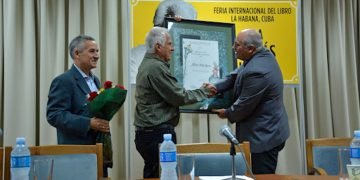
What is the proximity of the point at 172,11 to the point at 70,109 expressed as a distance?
129cm

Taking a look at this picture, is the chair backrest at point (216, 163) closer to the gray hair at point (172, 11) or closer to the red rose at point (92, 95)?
the red rose at point (92, 95)

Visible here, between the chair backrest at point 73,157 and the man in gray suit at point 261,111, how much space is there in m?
1.20

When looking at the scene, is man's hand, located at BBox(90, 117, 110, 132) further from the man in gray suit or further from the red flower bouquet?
the man in gray suit

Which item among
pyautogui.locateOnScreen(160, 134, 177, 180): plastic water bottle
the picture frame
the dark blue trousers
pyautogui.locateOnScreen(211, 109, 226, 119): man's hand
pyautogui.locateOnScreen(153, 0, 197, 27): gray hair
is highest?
pyautogui.locateOnScreen(153, 0, 197, 27): gray hair

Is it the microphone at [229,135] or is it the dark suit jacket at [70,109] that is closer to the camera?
the microphone at [229,135]

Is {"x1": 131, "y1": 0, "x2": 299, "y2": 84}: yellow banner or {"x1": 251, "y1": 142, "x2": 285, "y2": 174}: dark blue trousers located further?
{"x1": 131, "y1": 0, "x2": 299, "y2": 84}: yellow banner

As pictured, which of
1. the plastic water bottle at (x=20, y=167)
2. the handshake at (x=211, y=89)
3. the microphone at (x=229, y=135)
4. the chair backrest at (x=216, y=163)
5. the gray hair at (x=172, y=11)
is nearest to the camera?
the plastic water bottle at (x=20, y=167)

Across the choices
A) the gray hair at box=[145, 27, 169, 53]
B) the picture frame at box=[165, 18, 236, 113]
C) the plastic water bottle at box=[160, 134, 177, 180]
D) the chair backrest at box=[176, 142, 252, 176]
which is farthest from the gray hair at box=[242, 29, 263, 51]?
the plastic water bottle at box=[160, 134, 177, 180]

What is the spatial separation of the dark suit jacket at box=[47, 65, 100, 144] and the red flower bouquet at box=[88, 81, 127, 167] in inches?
3.2

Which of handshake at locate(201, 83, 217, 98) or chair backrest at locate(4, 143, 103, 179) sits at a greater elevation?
handshake at locate(201, 83, 217, 98)

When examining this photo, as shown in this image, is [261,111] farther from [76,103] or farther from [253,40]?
[76,103]

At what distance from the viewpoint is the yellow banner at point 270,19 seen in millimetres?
3633

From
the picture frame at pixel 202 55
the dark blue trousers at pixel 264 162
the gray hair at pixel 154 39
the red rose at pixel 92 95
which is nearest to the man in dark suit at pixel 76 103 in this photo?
the red rose at pixel 92 95

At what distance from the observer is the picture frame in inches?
134
